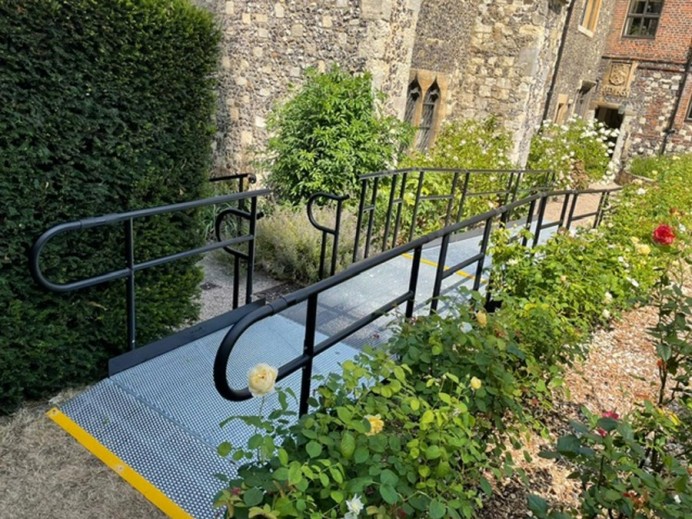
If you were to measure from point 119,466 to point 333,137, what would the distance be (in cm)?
461

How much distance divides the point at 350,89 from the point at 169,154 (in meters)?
3.60

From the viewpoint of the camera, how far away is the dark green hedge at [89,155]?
2.34 m

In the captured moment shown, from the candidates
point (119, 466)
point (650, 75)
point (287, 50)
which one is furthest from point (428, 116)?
point (650, 75)

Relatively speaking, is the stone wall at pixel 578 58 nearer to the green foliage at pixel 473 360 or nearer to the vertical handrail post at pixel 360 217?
the vertical handrail post at pixel 360 217

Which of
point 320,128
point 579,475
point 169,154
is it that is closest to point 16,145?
point 169,154

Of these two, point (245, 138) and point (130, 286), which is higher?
point (245, 138)

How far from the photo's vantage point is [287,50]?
7.27m

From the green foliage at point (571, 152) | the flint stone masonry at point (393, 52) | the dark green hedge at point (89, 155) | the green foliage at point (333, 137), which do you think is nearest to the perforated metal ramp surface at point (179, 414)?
the dark green hedge at point (89, 155)

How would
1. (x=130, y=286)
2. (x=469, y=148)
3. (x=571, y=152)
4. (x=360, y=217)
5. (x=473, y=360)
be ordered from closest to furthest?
(x=473, y=360)
(x=130, y=286)
(x=360, y=217)
(x=469, y=148)
(x=571, y=152)

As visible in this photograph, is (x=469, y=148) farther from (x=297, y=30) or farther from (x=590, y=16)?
(x=590, y=16)

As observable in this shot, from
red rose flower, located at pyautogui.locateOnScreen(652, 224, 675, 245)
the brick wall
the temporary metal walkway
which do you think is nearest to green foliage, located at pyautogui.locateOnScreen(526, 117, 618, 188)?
the brick wall

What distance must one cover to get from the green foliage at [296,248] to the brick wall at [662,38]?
52.1 feet

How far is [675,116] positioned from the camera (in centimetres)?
1650

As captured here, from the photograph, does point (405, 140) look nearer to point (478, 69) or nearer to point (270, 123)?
point (270, 123)
